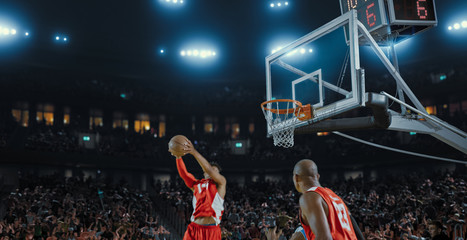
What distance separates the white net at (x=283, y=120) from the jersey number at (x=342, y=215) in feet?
19.2

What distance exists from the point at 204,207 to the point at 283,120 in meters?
4.66

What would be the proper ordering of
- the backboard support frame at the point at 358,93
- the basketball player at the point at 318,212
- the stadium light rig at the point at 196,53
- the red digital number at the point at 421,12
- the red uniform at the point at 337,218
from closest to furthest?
the basketball player at the point at 318,212
the red uniform at the point at 337,218
the backboard support frame at the point at 358,93
the red digital number at the point at 421,12
the stadium light rig at the point at 196,53

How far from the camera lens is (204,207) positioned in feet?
20.0

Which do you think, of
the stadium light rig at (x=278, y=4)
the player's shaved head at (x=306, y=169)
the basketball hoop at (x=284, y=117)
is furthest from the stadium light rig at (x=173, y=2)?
the player's shaved head at (x=306, y=169)

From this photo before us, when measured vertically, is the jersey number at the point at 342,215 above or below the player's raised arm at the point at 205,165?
below

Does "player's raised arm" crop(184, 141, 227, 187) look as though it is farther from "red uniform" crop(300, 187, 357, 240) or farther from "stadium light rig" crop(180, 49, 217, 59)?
"stadium light rig" crop(180, 49, 217, 59)

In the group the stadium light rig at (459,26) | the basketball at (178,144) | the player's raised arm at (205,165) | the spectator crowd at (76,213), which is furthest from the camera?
the stadium light rig at (459,26)

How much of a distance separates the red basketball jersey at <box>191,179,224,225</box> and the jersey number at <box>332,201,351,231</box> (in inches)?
96.1

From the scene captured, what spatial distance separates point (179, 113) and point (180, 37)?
5905 millimetres

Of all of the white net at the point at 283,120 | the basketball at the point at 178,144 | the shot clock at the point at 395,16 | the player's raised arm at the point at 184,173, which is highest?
the shot clock at the point at 395,16

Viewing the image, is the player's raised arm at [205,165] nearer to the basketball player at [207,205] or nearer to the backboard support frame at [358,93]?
the basketball player at [207,205]

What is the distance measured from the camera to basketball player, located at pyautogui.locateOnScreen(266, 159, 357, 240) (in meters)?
3.72

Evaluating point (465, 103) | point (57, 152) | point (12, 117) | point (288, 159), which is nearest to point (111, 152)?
point (57, 152)

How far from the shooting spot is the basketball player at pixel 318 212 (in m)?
3.72
